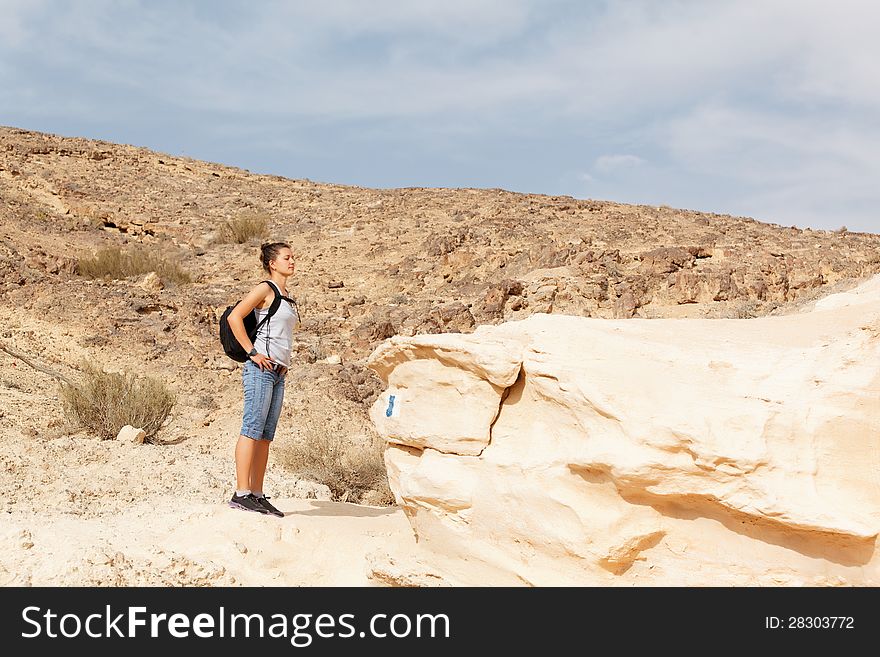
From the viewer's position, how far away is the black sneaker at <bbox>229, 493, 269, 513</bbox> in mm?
4672

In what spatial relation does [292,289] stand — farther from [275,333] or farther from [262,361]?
[262,361]

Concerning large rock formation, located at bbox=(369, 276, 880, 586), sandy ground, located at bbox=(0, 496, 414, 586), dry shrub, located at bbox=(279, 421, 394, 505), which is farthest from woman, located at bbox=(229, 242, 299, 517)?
dry shrub, located at bbox=(279, 421, 394, 505)

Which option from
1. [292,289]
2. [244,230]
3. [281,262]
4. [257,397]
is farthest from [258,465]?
[244,230]

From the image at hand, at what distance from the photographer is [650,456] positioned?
3287 millimetres

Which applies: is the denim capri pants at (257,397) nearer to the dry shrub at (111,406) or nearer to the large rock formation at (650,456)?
the large rock formation at (650,456)

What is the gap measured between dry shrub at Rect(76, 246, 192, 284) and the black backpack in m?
9.52

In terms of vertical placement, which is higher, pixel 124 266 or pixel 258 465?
pixel 124 266

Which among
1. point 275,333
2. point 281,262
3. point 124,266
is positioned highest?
point 124,266

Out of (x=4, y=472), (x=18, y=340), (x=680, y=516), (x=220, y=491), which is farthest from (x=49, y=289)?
(x=680, y=516)

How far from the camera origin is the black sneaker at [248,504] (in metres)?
4.67

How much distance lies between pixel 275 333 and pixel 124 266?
1020cm

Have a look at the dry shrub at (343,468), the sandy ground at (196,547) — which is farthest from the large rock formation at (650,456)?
the dry shrub at (343,468)

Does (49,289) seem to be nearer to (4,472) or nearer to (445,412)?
(4,472)

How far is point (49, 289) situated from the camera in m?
11.5
